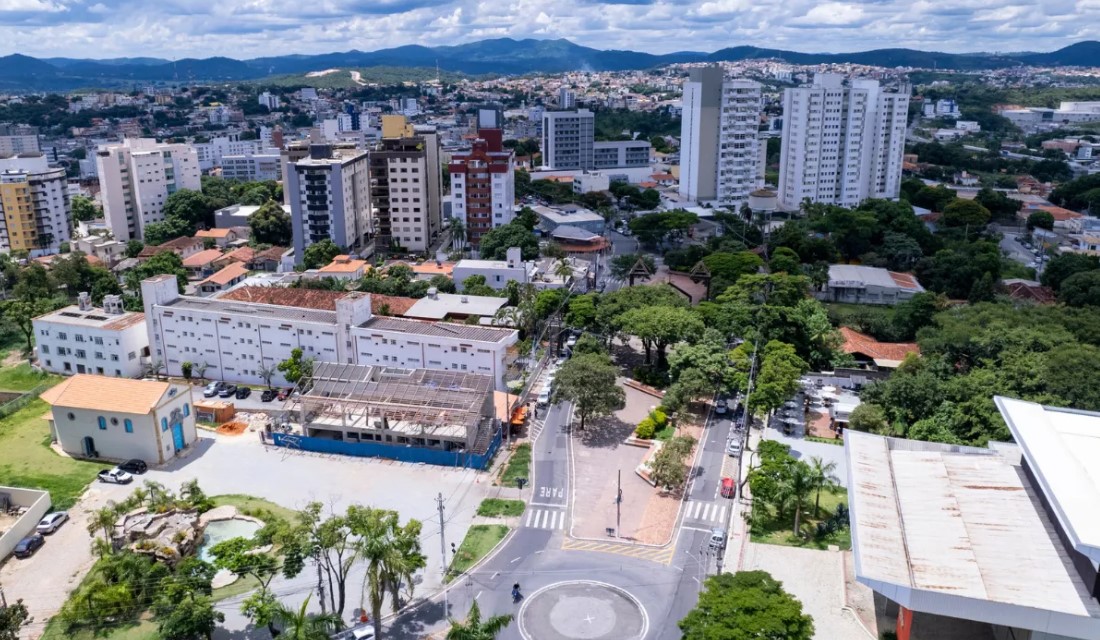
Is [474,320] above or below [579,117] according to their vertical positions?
below

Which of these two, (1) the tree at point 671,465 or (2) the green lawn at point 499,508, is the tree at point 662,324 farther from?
(2) the green lawn at point 499,508

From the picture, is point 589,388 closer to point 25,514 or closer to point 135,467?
point 135,467

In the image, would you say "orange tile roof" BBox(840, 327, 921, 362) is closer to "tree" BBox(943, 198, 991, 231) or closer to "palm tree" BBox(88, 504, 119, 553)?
"palm tree" BBox(88, 504, 119, 553)

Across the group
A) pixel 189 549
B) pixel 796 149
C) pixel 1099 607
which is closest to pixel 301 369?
pixel 189 549

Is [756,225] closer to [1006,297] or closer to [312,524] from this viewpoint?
[1006,297]

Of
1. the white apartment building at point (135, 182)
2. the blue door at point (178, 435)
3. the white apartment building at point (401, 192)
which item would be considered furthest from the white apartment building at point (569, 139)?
the blue door at point (178, 435)

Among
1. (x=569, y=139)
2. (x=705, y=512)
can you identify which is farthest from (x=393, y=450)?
(x=569, y=139)
